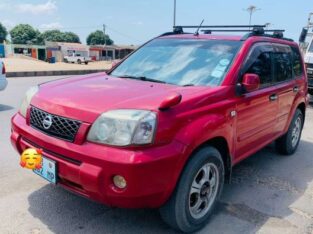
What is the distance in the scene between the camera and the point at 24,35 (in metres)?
105

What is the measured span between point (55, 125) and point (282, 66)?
3.14 metres

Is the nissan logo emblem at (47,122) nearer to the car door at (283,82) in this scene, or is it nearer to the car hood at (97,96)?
the car hood at (97,96)

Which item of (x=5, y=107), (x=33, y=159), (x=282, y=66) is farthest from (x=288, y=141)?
(x=5, y=107)

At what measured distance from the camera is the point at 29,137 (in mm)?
3004

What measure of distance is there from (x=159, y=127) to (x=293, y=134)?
3.59 meters

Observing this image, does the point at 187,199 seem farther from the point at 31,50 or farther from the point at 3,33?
the point at 3,33

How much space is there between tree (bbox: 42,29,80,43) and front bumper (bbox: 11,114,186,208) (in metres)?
120

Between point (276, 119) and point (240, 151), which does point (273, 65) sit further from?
point (240, 151)

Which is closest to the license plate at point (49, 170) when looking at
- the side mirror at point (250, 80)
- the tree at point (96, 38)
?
the side mirror at point (250, 80)

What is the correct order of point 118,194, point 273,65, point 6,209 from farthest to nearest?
1. point 273,65
2. point 6,209
3. point 118,194

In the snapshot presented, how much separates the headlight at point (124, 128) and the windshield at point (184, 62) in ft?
3.22

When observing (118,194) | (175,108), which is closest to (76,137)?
(118,194)

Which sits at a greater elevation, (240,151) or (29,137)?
(29,137)

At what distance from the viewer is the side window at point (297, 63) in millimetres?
5157
